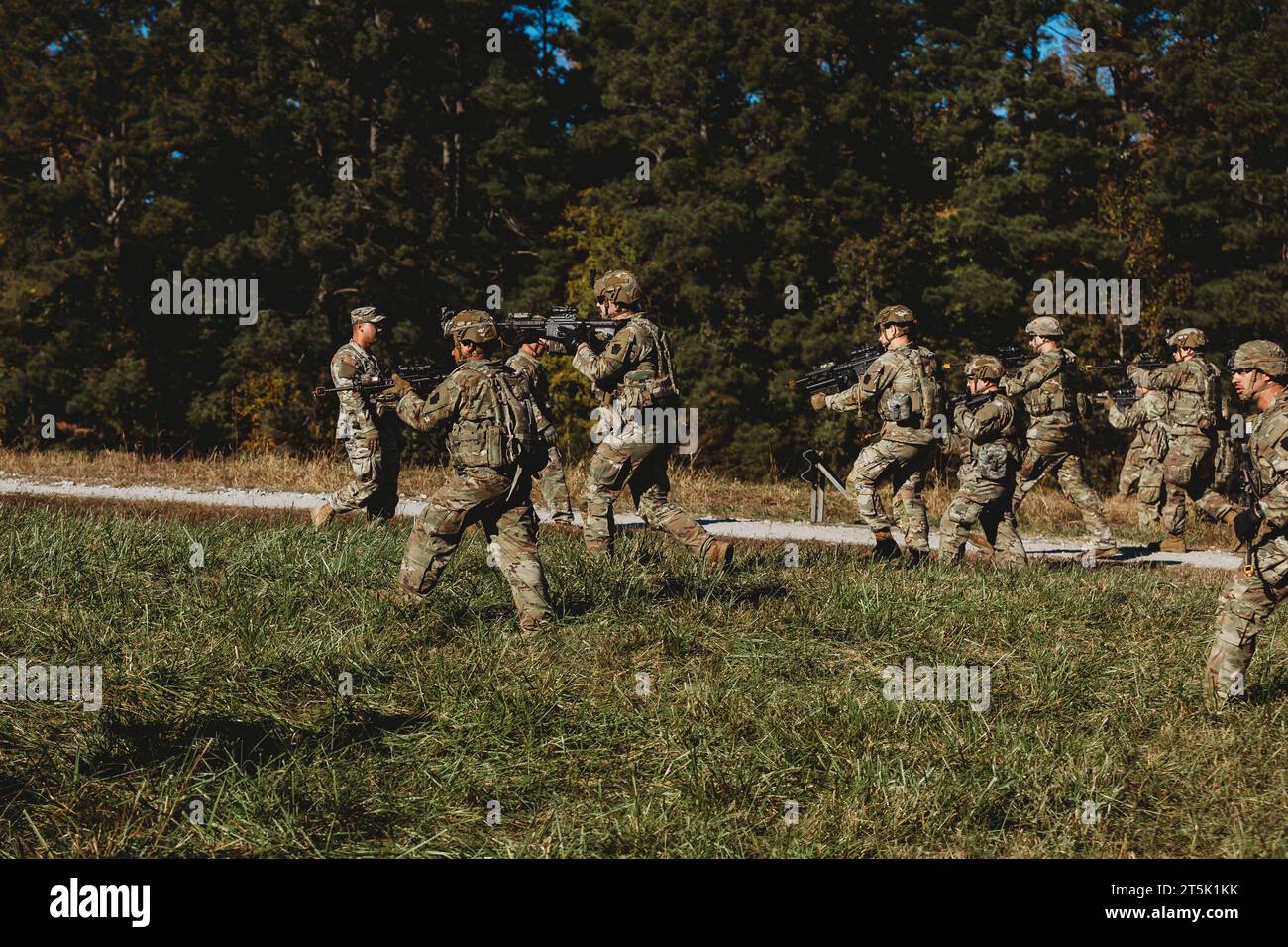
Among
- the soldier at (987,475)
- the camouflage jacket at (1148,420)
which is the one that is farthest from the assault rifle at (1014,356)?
the soldier at (987,475)

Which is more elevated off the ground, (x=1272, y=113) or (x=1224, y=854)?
(x=1272, y=113)

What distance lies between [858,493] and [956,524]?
79cm

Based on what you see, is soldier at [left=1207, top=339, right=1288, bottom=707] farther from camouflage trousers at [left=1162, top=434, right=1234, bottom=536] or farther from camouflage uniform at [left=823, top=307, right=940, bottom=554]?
camouflage trousers at [left=1162, top=434, right=1234, bottom=536]

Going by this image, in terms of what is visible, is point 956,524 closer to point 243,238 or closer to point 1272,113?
point 1272,113

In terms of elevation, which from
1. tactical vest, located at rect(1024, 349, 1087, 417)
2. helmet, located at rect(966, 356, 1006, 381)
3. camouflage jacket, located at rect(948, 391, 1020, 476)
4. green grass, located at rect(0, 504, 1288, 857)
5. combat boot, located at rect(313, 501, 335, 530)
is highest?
helmet, located at rect(966, 356, 1006, 381)

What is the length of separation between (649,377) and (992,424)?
8.87ft

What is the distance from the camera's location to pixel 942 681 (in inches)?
239

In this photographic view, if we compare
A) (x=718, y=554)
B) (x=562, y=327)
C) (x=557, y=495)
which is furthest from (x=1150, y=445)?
(x=562, y=327)

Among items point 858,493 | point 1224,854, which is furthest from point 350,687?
point 858,493

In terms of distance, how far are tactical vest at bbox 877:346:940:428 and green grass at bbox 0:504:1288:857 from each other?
195 centimetres

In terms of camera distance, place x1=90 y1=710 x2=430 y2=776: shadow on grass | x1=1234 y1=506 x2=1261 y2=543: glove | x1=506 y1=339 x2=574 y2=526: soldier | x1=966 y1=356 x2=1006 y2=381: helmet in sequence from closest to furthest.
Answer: x1=90 y1=710 x2=430 y2=776: shadow on grass < x1=1234 y1=506 x2=1261 y2=543: glove < x1=966 y1=356 x2=1006 y2=381: helmet < x1=506 y1=339 x2=574 y2=526: soldier

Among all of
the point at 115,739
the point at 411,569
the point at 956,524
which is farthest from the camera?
the point at 956,524

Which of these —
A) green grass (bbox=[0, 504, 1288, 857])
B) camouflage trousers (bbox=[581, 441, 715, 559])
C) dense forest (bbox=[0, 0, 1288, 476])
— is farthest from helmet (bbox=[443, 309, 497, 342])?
dense forest (bbox=[0, 0, 1288, 476])

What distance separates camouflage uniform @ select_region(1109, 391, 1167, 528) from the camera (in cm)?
1288
